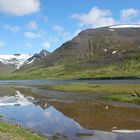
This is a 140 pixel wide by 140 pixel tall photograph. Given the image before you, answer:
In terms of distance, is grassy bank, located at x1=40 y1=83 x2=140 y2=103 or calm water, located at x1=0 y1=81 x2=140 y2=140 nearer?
calm water, located at x1=0 y1=81 x2=140 y2=140

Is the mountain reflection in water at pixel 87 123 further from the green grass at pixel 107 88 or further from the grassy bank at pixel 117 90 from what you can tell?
the green grass at pixel 107 88

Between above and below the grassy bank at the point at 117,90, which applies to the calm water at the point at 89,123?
below

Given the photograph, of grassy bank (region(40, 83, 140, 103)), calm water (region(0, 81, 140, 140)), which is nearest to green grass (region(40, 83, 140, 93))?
grassy bank (region(40, 83, 140, 103))

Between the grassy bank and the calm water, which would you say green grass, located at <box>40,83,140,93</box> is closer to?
the grassy bank

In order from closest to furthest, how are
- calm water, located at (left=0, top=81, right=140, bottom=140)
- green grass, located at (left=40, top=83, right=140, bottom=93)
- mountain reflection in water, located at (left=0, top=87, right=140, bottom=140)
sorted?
calm water, located at (left=0, top=81, right=140, bottom=140)
mountain reflection in water, located at (left=0, top=87, right=140, bottom=140)
green grass, located at (left=40, top=83, right=140, bottom=93)

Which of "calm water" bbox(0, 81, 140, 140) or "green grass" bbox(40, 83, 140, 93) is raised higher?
"green grass" bbox(40, 83, 140, 93)

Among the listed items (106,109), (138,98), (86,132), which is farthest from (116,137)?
(138,98)

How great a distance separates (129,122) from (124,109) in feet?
45.7

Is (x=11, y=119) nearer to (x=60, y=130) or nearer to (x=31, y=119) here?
(x=31, y=119)

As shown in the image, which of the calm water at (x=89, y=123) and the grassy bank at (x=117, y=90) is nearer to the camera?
the calm water at (x=89, y=123)

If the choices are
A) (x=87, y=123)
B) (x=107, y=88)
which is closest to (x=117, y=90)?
(x=107, y=88)

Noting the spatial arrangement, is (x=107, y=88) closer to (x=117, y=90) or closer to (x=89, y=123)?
(x=117, y=90)

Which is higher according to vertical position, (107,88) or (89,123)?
(107,88)

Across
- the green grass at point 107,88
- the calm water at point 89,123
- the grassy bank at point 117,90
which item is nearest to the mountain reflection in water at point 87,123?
the calm water at point 89,123
